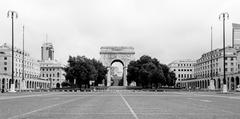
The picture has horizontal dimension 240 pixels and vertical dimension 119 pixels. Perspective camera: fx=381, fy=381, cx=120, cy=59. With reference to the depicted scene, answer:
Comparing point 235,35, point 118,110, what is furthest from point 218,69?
point 118,110

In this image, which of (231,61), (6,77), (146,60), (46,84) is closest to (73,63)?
(6,77)

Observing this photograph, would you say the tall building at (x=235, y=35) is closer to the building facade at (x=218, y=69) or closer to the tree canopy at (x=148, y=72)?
the building facade at (x=218, y=69)

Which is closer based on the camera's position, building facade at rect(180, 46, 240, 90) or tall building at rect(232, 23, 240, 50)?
building facade at rect(180, 46, 240, 90)

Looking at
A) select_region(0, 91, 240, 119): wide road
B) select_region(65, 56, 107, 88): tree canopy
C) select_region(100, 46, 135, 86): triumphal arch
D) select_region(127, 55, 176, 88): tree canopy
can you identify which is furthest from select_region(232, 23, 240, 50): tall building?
select_region(0, 91, 240, 119): wide road

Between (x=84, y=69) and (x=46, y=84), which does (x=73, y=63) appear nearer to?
(x=84, y=69)

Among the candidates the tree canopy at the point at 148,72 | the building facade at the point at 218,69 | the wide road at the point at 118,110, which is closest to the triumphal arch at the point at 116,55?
the building facade at the point at 218,69

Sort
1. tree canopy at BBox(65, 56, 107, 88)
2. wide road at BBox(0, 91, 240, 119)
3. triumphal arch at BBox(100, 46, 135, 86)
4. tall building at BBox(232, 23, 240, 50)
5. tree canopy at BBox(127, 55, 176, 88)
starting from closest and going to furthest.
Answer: wide road at BBox(0, 91, 240, 119) < tree canopy at BBox(65, 56, 107, 88) < tree canopy at BBox(127, 55, 176, 88) < tall building at BBox(232, 23, 240, 50) < triumphal arch at BBox(100, 46, 135, 86)

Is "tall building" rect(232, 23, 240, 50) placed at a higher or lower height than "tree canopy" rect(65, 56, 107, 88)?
higher

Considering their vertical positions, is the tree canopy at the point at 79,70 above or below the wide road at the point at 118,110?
above

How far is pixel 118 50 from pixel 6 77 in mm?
85281

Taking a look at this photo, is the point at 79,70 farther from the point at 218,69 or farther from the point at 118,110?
the point at 118,110

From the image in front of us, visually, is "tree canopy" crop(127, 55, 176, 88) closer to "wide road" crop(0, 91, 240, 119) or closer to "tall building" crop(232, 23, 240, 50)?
"tall building" crop(232, 23, 240, 50)

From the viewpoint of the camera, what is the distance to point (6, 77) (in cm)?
11931

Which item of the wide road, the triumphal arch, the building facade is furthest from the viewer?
the triumphal arch
